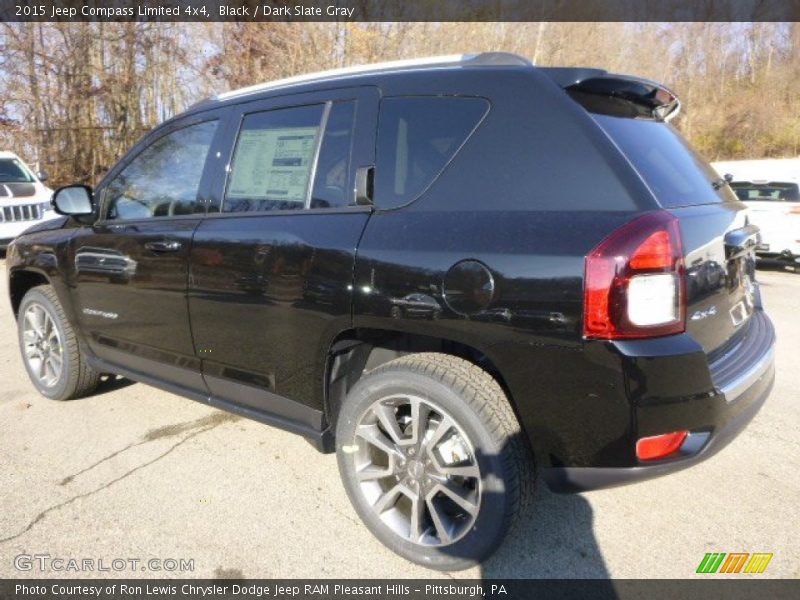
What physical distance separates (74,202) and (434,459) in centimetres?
279

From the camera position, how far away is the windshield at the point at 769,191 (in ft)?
31.4

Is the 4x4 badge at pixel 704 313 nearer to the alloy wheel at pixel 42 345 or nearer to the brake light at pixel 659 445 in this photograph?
the brake light at pixel 659 445

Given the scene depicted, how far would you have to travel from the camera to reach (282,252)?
257 centimetres

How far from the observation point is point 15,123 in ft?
52.8

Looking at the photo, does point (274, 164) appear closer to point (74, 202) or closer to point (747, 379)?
point (74, 202)

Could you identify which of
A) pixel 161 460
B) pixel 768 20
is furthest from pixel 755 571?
pixel 768 20

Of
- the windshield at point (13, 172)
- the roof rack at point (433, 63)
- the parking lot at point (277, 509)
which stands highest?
the roof rack at point (433, 63)

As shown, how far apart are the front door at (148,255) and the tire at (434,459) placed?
3.76ft

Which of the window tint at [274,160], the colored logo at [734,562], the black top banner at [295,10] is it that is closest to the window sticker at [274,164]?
the window tint at [274,160]

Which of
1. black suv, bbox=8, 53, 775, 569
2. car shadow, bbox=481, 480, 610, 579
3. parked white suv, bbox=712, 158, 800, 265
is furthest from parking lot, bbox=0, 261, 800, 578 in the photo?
parked white suv, bbox=712, 158, 800, 265

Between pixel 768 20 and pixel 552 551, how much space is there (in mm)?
35644

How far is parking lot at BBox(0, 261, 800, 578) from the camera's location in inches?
92.9

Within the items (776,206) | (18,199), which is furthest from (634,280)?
(18,199)

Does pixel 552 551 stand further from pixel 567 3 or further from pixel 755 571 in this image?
pixel 567 3
